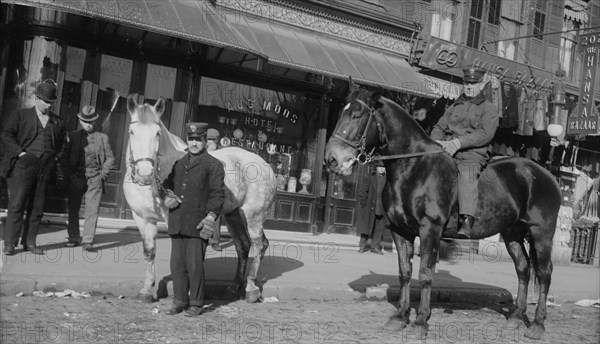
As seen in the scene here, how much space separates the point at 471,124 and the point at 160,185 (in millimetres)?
3877

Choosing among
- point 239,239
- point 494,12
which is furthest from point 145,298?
point 494,12

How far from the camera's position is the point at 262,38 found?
13391 mm

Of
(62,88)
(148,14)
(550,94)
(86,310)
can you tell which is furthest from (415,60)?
(86,310)

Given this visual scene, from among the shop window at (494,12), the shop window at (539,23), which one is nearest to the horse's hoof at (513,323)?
the shop window at (494,12)

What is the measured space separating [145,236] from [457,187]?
380 centimetres

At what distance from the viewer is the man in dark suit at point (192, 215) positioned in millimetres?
6562

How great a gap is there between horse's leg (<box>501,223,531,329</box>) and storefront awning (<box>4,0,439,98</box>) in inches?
251

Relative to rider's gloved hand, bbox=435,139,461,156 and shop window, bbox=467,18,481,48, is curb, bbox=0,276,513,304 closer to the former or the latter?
rider's gloved hand, bbox=435,139,461,156

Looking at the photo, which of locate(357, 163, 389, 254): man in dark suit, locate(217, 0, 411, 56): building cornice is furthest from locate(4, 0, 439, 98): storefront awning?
locate(357, 163, 389, 254): man in dark suit

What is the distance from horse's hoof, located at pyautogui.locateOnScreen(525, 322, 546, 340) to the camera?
7.03 meters

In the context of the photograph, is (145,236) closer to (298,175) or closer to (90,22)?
(90,22)

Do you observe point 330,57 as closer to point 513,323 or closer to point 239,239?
point 239,239

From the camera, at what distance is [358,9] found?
1545 cm

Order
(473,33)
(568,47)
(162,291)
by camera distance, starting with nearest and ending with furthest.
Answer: (162,291), (473,33), (568,47)
